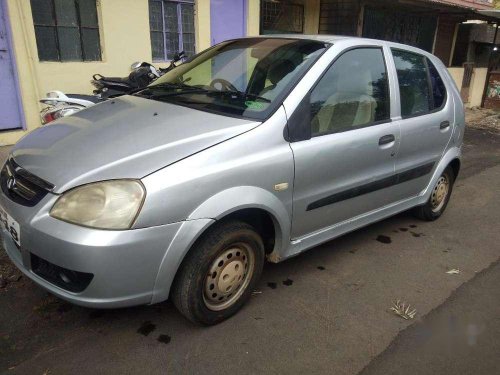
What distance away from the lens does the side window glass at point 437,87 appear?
155 inches

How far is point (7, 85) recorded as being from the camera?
5719mm

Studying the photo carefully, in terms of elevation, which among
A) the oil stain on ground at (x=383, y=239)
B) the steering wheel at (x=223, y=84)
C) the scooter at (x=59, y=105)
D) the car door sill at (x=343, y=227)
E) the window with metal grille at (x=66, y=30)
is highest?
the window with metal grille at (x=66, y=30)

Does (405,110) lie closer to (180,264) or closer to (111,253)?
(180,264)

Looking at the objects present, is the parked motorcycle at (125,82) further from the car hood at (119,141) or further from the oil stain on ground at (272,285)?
the oil stain on ground at (272,285)

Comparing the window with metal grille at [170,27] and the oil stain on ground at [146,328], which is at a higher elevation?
the window with metal grille at [170,27]

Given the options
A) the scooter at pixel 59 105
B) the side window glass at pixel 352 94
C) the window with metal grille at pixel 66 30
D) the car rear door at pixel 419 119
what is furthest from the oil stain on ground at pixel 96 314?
the window with metal grille at pixel 66 30

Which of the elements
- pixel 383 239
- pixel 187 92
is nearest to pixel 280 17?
pixel 383 239

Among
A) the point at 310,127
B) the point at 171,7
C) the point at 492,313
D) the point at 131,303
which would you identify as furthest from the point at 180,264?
the point at 171,7

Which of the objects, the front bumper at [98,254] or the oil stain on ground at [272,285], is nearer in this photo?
the front bumper at [98,254]

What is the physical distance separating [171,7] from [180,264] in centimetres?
619

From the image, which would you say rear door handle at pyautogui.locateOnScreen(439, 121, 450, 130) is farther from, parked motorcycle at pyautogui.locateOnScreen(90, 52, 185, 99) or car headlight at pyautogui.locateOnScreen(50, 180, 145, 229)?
parked motorcycle at pyautogui.locateOnScreen(90, 52, 185, 99)

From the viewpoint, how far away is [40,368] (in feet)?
7.22

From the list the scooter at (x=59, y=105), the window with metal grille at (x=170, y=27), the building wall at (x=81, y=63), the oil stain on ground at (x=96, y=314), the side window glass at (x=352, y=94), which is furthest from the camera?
the window with metal grille at (x=170, y=27)

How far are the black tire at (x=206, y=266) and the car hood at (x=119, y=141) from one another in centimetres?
49
